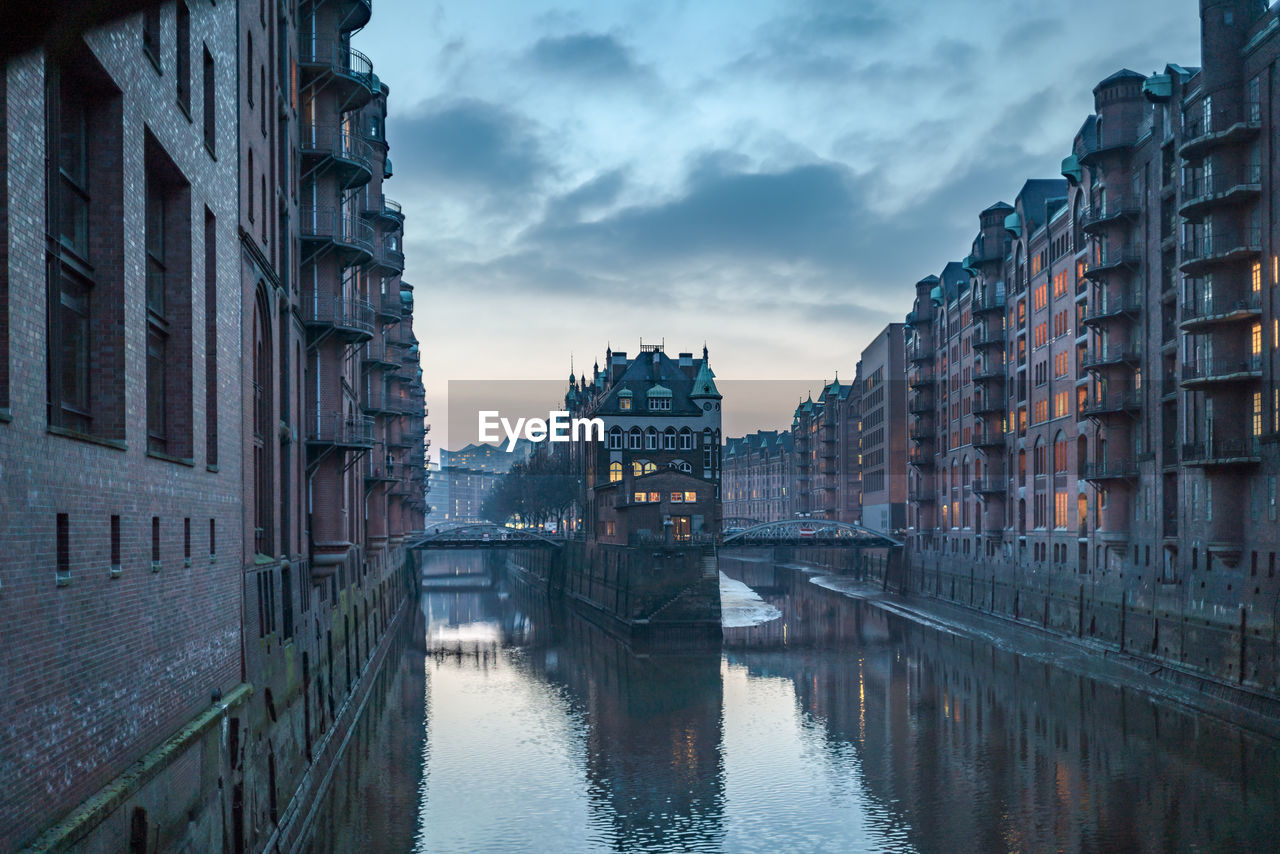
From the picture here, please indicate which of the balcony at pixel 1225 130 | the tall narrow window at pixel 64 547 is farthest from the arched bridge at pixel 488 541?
the tall narrow window at pixel 64 547

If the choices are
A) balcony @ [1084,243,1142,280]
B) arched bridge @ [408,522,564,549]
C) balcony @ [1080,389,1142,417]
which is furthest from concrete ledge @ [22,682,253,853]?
arched bridge @ [408,522,564,549]

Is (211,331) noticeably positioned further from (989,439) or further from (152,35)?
(989,439)

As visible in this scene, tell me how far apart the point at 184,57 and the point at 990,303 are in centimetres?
6968

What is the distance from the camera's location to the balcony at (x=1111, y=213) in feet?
187

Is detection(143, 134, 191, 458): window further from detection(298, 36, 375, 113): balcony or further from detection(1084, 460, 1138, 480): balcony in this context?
detection(1084, 460, 1138, 480): balcony

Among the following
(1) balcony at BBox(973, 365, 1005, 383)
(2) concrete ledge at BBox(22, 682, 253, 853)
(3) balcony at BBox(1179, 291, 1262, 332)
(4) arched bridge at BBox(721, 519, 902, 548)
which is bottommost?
(4) arched bridge at BBox(721, 519, 902, 548)

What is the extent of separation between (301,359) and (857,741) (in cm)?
2247

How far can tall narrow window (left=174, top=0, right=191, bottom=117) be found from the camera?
21031 mm

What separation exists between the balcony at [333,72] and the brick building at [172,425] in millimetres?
129

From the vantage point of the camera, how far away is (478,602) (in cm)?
10781

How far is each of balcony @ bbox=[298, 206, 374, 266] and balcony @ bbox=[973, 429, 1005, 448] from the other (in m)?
52.5

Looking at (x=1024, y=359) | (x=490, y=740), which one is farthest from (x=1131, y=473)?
(x=490, y=740)

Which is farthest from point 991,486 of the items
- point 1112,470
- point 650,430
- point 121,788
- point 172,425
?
point 121,788

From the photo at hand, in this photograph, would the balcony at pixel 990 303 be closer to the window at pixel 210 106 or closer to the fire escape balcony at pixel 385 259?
the fire escape balcony at pixel 385 259
